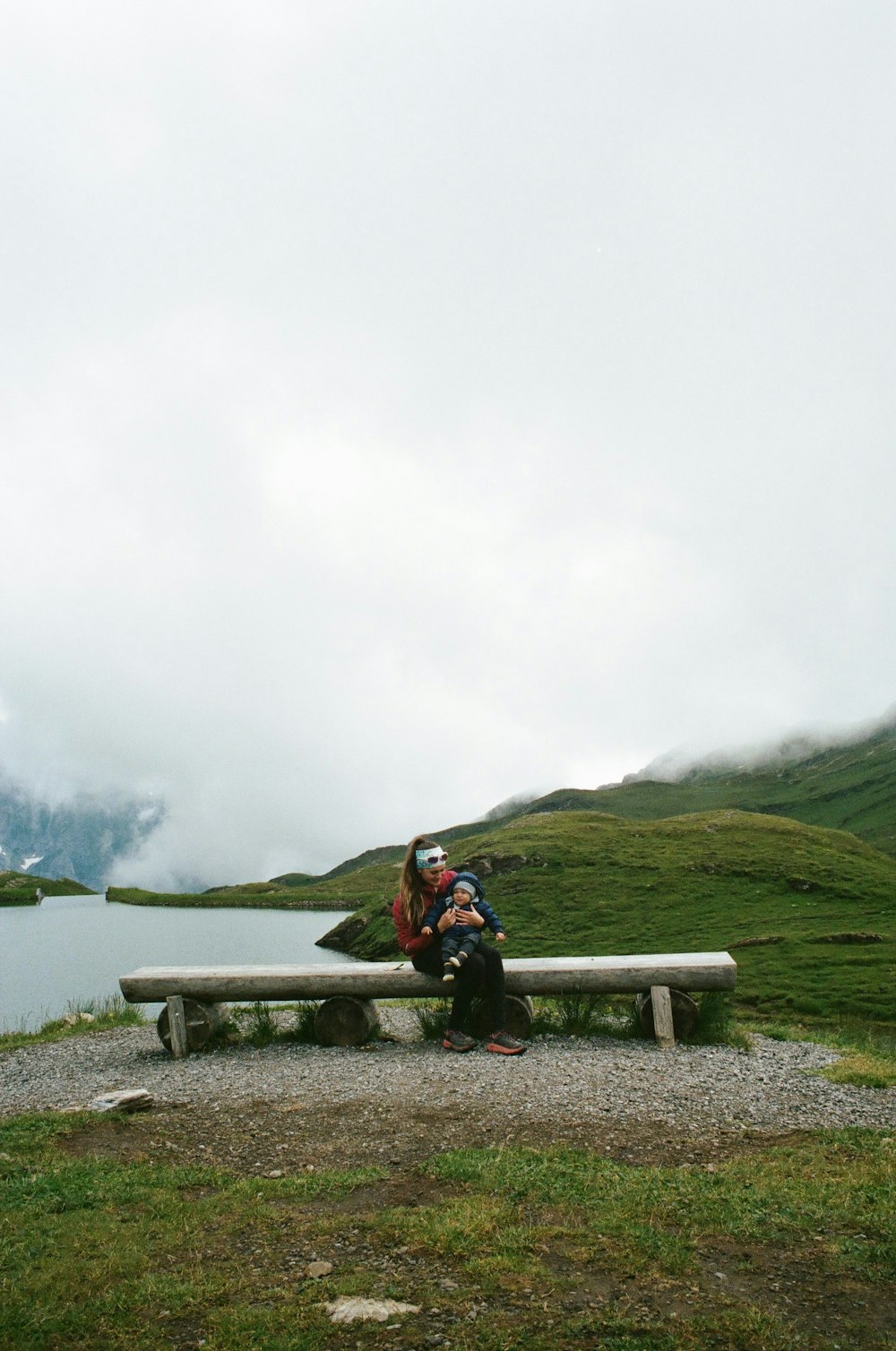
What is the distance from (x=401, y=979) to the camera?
1378cm

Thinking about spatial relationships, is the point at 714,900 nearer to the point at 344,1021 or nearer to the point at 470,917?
the point at 344,1021

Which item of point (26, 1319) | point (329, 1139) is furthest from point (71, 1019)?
point (26, 1319)

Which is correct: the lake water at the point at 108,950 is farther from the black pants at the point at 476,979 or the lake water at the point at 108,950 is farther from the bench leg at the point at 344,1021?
the black pants at the point at 476,979

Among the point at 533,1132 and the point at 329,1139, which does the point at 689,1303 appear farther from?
the point at 329,1139

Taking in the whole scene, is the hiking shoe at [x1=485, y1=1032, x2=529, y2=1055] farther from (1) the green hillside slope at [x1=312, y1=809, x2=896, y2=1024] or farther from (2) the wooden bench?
(1) the green hillside slope at [x1=312, y1=809, x2=896, y2=1024]

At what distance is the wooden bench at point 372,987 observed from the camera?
527 inches

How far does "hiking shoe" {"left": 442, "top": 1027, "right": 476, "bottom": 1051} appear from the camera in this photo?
12969 millimetres

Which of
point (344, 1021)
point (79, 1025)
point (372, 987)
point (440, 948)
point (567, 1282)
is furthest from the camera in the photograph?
point (79, 1025)

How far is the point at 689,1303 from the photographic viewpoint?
4.82 m

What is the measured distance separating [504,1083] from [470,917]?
2904mm

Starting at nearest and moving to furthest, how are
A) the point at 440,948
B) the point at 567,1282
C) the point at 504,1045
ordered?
1. the point at 567,1282
2. the point at 504,1045
3. the point at 440,948

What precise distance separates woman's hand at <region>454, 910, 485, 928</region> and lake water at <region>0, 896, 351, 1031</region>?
16875 millimetres

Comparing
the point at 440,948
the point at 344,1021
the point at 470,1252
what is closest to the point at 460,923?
the point at 440,948

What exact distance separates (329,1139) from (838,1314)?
18.3ft
